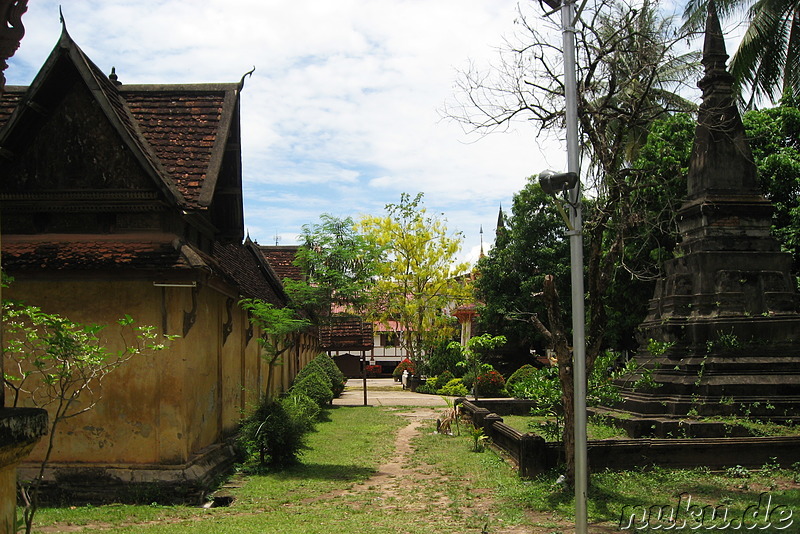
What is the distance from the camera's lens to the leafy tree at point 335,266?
2421 centimetres

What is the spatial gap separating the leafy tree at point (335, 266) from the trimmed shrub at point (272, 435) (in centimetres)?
1018

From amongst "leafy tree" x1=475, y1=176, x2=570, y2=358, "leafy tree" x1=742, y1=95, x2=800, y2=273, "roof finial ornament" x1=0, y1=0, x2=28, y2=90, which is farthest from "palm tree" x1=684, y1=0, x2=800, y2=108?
"roof finial ornament" x1=0, y1=0, x2=28, y2=90

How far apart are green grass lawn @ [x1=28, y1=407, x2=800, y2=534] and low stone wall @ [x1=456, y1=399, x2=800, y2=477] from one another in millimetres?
A: 179

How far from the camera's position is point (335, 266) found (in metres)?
25.2

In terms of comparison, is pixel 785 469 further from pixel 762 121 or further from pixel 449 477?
pixel 762 121

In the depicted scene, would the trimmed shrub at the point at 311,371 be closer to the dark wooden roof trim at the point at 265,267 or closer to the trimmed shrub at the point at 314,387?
the trimmed shrub at the point at 314,387

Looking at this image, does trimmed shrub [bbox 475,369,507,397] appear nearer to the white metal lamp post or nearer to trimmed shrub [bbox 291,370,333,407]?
trimmed shrub [bbox 291,370,333,407]

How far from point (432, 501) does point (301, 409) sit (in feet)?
21.0

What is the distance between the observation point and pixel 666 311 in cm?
1552

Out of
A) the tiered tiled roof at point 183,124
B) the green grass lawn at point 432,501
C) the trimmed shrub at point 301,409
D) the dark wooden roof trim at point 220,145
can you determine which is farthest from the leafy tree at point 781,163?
the tiered tiled roof at point 183,124

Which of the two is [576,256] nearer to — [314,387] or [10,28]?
[10,28]

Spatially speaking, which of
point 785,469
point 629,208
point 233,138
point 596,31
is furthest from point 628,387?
point 233,138

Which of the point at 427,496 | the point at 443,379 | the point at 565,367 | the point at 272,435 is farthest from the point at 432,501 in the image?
the point at 443,379

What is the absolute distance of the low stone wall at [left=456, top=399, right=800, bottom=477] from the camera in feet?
34.9
